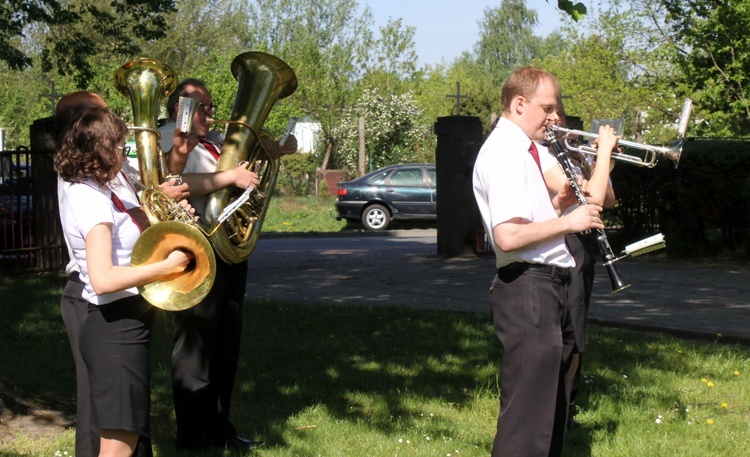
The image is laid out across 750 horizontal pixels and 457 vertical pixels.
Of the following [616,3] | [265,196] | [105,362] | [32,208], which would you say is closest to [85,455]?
[105,362]

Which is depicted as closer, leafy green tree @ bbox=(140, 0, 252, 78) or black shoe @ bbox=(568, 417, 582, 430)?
black shoe @ bbox=(568, 417, 582, 430)

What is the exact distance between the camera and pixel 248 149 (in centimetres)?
520

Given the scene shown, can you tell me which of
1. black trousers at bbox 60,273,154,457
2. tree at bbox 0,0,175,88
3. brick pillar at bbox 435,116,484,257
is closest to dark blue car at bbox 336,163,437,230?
brick pillar at bbox 435,116,484,257

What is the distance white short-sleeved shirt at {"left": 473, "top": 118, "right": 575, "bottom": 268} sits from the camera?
3975mm

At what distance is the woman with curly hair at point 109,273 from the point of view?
3822 millimetres

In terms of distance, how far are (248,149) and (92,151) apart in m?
1.39

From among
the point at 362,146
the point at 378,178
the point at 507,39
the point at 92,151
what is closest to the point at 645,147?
the point at 92,151

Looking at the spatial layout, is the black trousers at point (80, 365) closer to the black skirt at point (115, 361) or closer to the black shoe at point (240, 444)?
the black skirt at point (115, 361)

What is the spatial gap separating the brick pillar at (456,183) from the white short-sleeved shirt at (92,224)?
34.2 feet

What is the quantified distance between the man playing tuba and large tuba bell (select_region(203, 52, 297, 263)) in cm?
8

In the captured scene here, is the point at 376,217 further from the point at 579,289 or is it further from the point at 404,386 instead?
the point at 579,289

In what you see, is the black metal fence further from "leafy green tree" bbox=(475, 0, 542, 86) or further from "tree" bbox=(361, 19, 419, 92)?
"leafy green tree" bbox=(475, 0, 542, 86)

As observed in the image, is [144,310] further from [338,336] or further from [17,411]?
[338,336]

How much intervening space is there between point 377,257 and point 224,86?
92.5 ft
